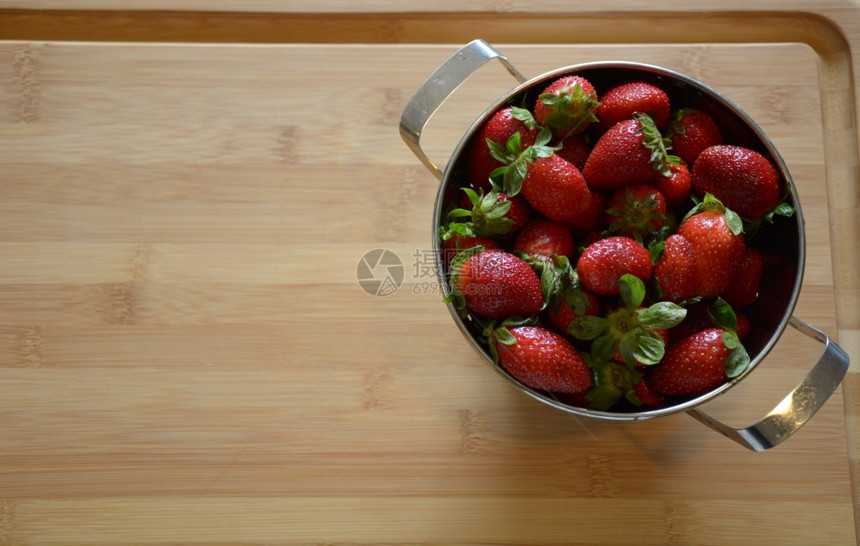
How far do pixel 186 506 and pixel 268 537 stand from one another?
4.0 inches

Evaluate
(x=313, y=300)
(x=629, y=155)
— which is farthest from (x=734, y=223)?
(x=313, y=300)

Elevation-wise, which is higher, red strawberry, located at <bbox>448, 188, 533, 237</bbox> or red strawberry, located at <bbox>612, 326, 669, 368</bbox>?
red strawberry, located at <bbox>448, 188, 533, 237</bbox>

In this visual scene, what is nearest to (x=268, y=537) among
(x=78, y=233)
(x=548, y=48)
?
(x=78, y=233)

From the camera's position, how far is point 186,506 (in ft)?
2.78

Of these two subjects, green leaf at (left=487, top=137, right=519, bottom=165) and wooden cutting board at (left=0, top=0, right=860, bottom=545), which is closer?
green leaf at (left=487, top=137, right=519, bottom=165)

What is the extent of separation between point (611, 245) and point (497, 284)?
0.12 metres

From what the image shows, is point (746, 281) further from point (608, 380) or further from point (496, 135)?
point (496, 135)

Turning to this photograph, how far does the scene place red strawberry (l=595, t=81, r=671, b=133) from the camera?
752 mm

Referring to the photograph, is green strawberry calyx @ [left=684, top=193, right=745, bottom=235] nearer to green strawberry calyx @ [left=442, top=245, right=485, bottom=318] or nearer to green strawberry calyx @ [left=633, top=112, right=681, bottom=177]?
green strawberry calyx @ [left=633, top=112, right=681, bottom=177]

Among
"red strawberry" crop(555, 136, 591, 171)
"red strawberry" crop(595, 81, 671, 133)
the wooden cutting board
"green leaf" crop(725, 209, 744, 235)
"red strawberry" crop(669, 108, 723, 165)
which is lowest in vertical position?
the wooden cutting board

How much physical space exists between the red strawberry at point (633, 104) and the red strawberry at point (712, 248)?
0.38 feet

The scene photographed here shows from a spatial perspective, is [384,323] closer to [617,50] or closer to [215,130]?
[215,130]

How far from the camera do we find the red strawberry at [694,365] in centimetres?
72

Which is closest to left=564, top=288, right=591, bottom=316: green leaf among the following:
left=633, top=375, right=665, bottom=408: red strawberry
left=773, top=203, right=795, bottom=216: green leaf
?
left=633, top=375, right=665, bottom=408: red strawberry
